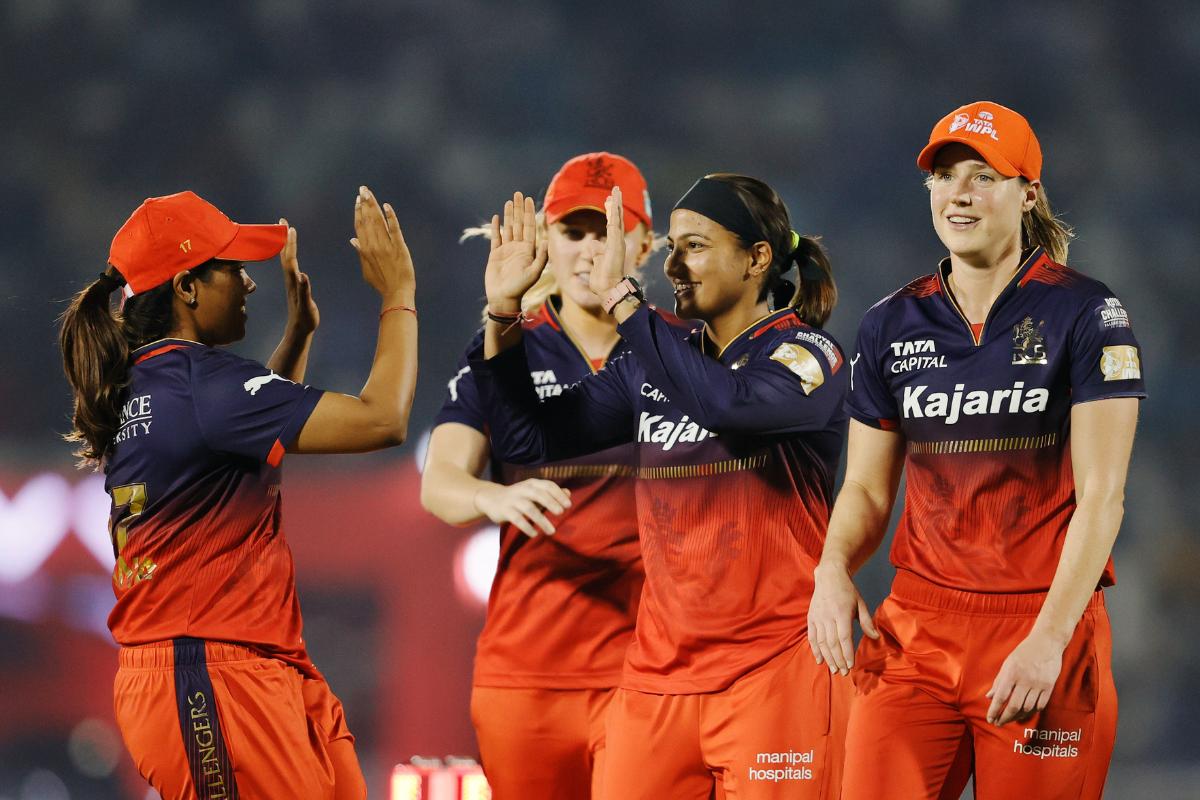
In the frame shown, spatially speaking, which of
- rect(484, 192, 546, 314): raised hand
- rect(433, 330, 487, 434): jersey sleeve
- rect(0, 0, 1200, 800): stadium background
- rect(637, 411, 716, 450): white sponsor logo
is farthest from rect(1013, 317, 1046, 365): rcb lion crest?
rect(0, 0, 1200, 800): stadium background

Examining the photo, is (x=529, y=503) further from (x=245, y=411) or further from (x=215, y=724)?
(x=215, y=724)

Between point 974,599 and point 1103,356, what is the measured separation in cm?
50

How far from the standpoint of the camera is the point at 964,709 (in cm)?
251

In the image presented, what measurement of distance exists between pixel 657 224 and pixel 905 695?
18.4 ft

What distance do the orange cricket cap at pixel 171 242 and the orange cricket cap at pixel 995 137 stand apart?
1.39m

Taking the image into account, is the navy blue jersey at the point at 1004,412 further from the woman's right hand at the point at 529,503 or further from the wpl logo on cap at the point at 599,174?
the wpl logo on cap at the point at 599,174

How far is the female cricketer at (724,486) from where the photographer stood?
2.64 metres

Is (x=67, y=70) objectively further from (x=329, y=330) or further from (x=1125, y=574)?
(x=1125, y=574)

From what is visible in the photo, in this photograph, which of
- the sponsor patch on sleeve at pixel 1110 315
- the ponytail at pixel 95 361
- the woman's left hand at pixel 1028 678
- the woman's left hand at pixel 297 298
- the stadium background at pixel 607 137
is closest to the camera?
the woman's left hand at pixel 1028 678

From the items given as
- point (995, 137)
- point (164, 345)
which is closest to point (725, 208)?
point (995, 137)

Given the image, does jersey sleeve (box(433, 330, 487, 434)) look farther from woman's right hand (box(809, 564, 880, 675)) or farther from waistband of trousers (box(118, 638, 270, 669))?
woman's right hand (box(809, 564, 880, 675))

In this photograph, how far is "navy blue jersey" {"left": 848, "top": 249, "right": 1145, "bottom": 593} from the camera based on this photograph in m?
2.44

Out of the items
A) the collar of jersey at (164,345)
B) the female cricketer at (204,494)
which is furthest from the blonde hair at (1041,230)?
the collar of jersey at (164,345)

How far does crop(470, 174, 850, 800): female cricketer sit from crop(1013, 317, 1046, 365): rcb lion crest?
399 millimetres
